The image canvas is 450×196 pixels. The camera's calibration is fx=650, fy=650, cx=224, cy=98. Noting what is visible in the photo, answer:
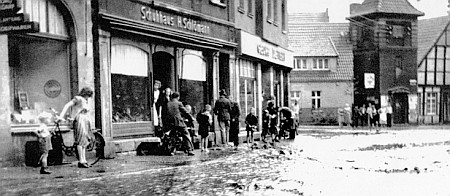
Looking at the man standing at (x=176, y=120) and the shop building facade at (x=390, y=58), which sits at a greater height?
the shop building facade at (x=390, y=58)

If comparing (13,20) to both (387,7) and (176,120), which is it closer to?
(176,120)

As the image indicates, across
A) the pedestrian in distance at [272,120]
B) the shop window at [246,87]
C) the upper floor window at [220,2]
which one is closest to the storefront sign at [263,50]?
the shop window at [246,87]

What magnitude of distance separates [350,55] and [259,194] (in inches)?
2088

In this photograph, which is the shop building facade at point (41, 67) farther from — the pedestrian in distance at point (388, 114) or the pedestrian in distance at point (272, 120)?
the pedestrian in distance at point (388, 114)

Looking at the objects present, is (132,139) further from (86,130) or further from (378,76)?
(378,76)

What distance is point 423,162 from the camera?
1390cm

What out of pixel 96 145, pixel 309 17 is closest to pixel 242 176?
pixel 96 145

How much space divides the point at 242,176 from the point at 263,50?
18264 mm

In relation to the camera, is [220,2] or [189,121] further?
[220,2]

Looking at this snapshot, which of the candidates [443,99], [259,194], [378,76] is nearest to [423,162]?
[259,194]

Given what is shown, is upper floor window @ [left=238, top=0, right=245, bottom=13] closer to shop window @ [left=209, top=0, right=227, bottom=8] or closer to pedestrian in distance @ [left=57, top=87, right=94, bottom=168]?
shop window @ [left=209, top=0, right=227, bottom=8]

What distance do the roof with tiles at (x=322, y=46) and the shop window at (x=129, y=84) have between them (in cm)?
4122

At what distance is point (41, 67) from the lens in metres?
14.5

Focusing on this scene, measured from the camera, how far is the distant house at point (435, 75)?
2325 inches
